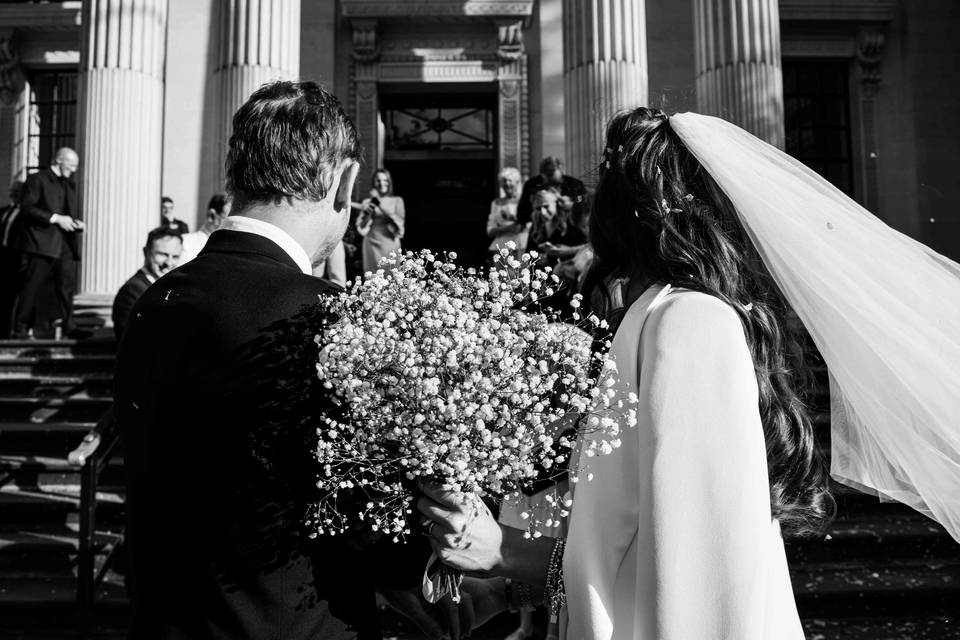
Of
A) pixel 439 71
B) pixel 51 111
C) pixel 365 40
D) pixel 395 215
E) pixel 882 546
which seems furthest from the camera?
pixel 51 111

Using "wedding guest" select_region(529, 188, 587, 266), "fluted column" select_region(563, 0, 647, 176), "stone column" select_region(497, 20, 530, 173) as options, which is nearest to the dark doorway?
"stone column" select_region(497, 20, 530, 173)

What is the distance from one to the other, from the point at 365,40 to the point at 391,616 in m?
11.6

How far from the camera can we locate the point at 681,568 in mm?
1880

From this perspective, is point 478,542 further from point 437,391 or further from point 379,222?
point 379,222

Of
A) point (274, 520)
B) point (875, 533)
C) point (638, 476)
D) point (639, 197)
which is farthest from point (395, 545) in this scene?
point (875, 533)

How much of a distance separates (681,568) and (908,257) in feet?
3.87

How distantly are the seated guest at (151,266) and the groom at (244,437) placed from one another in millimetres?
6387

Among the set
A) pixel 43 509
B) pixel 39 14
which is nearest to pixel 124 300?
pixel 43 509

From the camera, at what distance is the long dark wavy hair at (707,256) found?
2.15 m

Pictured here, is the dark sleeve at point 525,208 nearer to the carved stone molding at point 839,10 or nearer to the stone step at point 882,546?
the stone step at point 882,546

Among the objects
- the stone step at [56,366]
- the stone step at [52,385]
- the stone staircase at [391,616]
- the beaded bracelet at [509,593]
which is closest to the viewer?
the beaded bracelet at [509,593]

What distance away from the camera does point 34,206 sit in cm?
1089

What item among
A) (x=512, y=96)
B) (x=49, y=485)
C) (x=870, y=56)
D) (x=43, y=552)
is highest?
(x=870, y=56)

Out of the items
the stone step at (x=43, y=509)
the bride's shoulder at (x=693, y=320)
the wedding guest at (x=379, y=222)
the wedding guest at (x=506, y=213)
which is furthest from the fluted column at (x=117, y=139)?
the bride's shoulder at (x=693, y=320)
